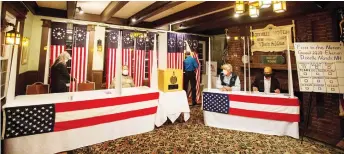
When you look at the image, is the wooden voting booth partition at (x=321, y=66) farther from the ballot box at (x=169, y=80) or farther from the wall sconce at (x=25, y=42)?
the wall sconce at (x=25, y=42)

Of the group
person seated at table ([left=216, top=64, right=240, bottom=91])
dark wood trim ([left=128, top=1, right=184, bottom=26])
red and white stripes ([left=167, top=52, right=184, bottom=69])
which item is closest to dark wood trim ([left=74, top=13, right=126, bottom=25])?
dark wood trim ([left=128, top=1, right=184, bottom=26])

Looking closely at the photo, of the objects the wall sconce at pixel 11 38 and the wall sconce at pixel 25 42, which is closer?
the wall sconce at pixel 11 38

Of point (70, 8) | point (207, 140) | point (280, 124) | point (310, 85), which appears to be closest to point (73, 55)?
point (70, 8)

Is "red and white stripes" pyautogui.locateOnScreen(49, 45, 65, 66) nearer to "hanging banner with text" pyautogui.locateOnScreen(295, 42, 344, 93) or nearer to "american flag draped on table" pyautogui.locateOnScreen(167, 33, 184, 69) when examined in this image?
"american flag draped on table" pyautogui.locateOnScreen(167, 33, 184, 69)

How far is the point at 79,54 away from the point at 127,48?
4.74 feet

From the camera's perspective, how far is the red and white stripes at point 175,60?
6787 mm

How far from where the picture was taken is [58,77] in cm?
414

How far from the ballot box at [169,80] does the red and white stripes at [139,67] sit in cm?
195

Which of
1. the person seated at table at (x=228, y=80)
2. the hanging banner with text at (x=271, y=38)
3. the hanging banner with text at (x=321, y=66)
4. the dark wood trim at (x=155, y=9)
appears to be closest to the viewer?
the hanging banner with text at (x=321, y=66)

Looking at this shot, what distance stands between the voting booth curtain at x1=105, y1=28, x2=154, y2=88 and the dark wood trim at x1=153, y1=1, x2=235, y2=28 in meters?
1.04

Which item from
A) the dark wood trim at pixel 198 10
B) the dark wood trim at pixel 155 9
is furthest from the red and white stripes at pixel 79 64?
the dark wood trim at pixel 198 10

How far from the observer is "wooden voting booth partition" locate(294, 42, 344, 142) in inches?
126

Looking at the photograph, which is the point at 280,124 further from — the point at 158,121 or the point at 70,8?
the point at 70,8

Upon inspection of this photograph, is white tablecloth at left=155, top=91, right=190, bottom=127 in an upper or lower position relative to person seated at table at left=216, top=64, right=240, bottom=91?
lower
